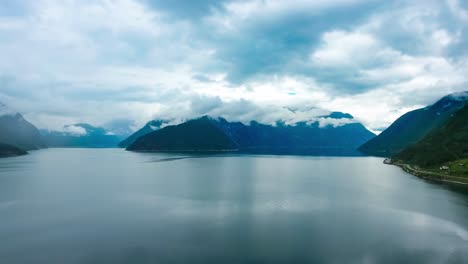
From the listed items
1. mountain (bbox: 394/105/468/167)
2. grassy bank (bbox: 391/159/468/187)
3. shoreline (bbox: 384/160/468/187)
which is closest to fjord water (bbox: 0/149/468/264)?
shoreline (bbox: 384/160/468/187)

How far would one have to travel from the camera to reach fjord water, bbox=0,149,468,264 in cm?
3619

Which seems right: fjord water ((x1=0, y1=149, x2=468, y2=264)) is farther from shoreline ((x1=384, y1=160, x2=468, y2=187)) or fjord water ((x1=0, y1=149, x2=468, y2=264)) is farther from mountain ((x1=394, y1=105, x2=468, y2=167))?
mountain ((x1=394, y1=105, x2=468, y2=167))

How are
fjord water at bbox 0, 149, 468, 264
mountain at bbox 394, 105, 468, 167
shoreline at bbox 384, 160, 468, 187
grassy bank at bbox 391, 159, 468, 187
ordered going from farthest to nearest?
mountain at bbox 394, 105, 468, 167, grassy bank at bbox 391, 159, 468, 187, shoreline at bbox 384, 160, 468, 187, fjord water at bbox 0, 149, 468, 264

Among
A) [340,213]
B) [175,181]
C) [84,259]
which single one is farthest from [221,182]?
[84,259]

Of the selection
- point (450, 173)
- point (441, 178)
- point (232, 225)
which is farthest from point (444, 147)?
point (232, 225)

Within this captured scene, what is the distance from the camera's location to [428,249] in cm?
3859

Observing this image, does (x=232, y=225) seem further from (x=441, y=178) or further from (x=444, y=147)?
(x=444, y=147)

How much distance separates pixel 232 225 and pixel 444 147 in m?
136

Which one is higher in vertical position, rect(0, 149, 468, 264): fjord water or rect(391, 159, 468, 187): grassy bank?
rect(391, 159, 468, 187): grassy bank

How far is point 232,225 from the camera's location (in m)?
48.0

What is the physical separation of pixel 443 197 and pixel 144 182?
81.8 metres

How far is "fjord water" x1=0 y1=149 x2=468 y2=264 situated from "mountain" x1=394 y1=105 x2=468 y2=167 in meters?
50.5

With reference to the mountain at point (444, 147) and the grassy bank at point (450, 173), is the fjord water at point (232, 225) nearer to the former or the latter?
the grassy bank at point (450, 173)

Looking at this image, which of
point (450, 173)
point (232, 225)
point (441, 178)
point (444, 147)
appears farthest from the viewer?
point (444, 147)
